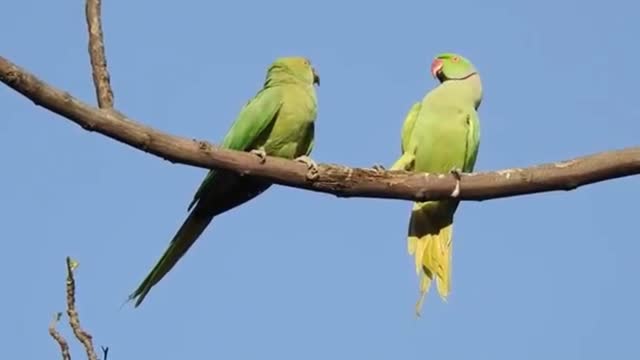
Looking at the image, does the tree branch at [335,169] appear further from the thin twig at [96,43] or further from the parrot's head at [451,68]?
the parrot's head at [451,68]

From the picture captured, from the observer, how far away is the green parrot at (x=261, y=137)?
4.47m

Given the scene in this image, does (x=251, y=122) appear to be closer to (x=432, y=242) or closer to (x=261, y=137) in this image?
(x=261, y=137)

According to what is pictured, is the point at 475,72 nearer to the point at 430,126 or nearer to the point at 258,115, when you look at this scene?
the point at 430,126

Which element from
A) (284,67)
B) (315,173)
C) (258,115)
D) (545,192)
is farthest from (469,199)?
(284,67)

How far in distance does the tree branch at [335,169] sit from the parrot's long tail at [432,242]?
1.46m

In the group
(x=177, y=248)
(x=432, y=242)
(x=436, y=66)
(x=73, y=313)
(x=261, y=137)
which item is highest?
(x=436, y=66)

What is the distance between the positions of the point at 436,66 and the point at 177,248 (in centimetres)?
214

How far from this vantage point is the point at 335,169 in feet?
10.7

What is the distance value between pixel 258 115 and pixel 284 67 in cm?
53

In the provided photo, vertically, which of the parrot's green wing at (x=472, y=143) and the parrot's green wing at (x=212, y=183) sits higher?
the parrot's green wing at (x=472, y=143)

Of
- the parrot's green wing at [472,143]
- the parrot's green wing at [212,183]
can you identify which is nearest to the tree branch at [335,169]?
the parrot's green wing at [212,183]

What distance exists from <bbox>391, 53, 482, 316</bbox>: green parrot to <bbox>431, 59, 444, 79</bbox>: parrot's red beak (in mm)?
406

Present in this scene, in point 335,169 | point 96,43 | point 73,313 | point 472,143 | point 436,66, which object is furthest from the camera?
point 436,66

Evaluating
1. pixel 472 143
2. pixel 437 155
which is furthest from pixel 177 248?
pixel 472 143
